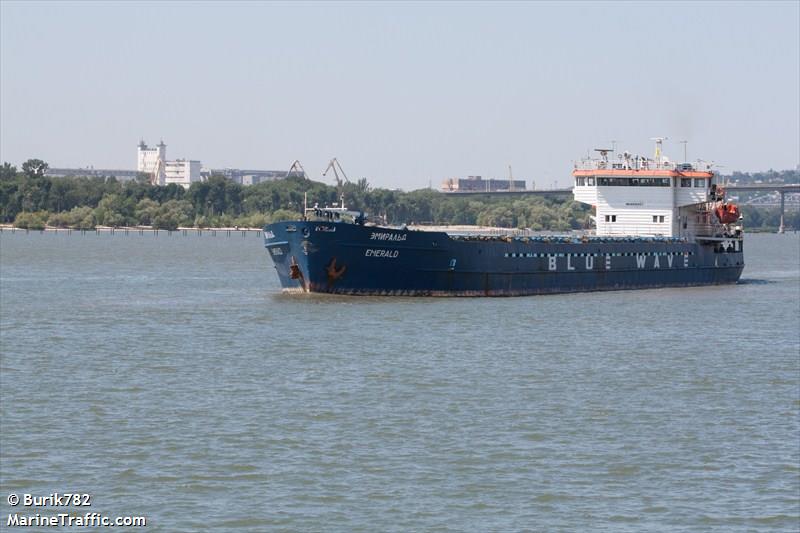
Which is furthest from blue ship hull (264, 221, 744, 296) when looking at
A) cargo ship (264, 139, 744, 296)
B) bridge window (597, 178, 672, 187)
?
bridge window (597, 178, 672, 187)

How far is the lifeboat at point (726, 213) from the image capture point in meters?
98.9

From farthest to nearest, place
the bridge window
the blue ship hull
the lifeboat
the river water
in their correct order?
the lifeboat, the bridge window, the blue ship hull, the river water

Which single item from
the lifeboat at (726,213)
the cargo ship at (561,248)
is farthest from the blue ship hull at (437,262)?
the lifeboat at (726,213)

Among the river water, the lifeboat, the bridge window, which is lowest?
the river water

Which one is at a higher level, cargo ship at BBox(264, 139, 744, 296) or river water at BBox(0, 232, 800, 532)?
cargo ship at BBox(264, 139, 744, 296)

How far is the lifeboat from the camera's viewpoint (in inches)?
3893

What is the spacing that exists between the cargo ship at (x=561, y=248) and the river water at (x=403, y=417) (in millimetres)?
3245

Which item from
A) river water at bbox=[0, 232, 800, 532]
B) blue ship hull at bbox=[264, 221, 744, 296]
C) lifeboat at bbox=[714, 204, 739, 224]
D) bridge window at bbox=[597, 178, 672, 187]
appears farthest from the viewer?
lifeboat at bbox=[714, 204, 739, 224]

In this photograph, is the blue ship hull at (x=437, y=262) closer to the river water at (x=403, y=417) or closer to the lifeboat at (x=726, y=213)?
the river water at (x=403, y=417)

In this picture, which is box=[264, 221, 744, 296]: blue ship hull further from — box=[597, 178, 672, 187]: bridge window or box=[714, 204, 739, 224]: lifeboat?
box=[714, 204, 739, 224]: lifeboat

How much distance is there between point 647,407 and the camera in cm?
4038

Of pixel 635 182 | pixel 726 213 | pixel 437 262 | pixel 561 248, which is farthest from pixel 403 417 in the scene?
pixel 726 213

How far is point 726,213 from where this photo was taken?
99.1 meters

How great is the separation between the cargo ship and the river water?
324 centimetres
